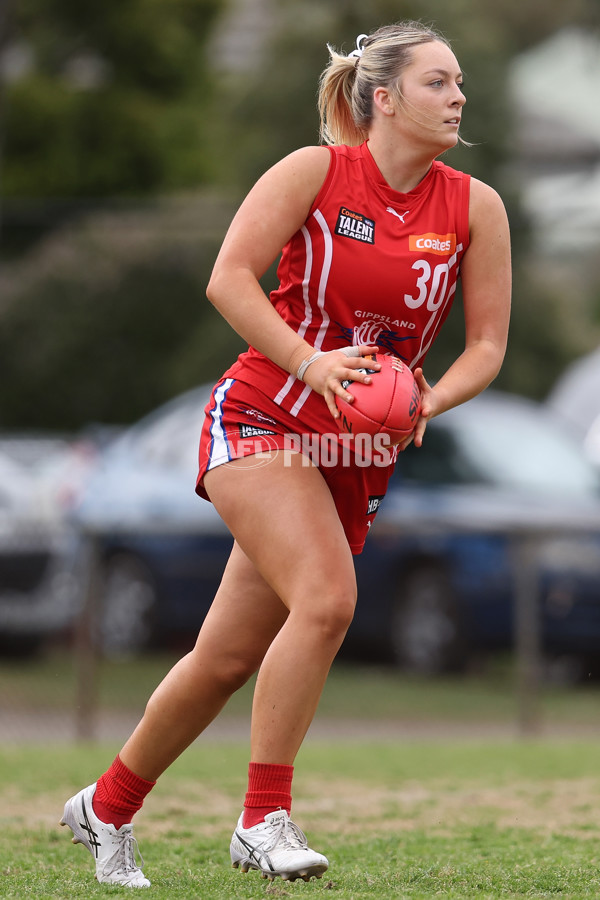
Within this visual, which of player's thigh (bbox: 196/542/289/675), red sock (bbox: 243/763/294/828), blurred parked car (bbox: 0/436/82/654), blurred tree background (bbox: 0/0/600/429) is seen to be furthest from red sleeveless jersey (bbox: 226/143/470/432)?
blurred tree background (bbox: 0/0/600/429)

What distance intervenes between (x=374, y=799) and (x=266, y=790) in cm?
267

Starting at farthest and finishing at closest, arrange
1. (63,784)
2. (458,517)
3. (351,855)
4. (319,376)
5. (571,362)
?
(571,362) < (458,517) < (63,784) < (351,855) < (319,376)

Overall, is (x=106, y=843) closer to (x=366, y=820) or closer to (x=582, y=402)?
(x=366, y=820)

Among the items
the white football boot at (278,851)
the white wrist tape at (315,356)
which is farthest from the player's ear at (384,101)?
the white football boot at (278,851)

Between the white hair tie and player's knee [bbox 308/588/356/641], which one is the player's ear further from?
player's knee [bbox 308/588/356/641]

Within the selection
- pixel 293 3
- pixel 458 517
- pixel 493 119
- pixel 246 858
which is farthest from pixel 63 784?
pixel 293 3

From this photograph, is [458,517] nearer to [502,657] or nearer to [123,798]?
[502,657]

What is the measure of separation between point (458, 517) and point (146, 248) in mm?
12794

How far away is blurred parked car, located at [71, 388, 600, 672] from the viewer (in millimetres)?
10148

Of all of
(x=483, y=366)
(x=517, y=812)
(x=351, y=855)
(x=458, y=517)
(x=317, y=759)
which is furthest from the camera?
(x=458, y=517)

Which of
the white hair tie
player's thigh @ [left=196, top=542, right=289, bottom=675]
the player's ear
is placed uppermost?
the white hair tie

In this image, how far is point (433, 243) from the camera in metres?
4.07

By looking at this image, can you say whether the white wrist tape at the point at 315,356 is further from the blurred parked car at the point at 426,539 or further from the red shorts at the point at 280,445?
the blurred parked car at the point at 426,539

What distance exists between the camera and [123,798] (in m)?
4.23
